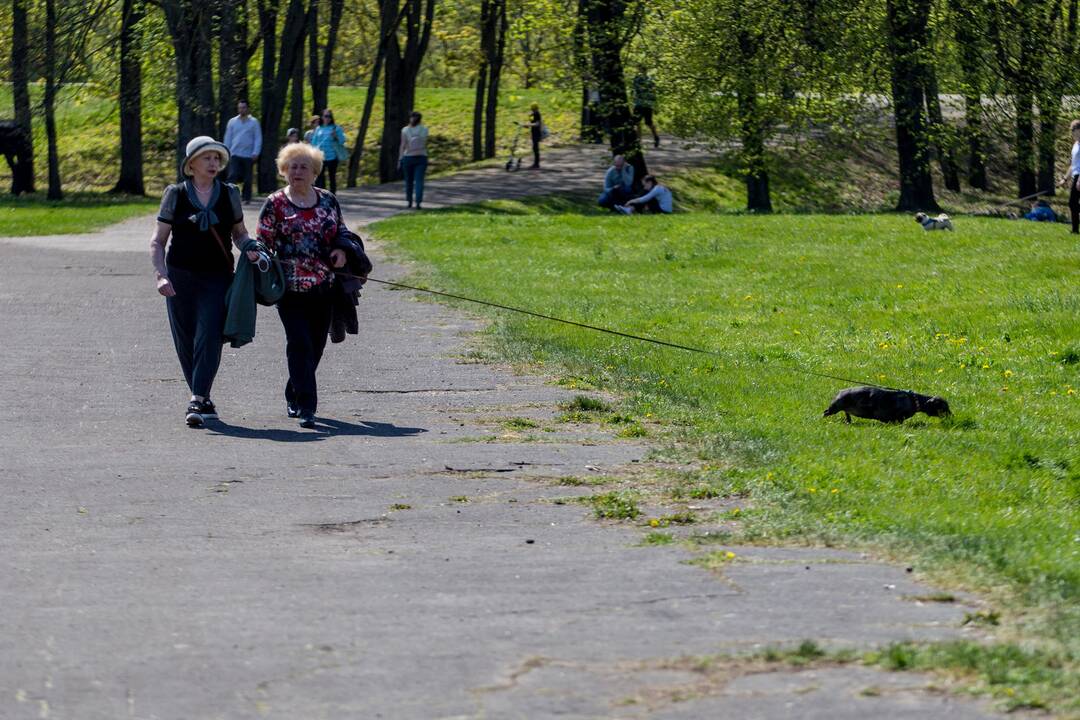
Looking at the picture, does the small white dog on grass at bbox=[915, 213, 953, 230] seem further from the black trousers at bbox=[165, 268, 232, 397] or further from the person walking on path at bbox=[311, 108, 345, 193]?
the black trousers at bbox=[165, 268, 232, 397]

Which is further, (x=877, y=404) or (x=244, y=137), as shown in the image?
(x=244, y=137)

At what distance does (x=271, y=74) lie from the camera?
134ft

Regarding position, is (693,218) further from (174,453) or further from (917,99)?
(174,453)

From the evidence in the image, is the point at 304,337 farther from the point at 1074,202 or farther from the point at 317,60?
the point at 317,60

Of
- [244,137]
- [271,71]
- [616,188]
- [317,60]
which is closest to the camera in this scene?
[244,137]

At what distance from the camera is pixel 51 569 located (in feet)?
21.6

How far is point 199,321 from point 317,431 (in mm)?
1132

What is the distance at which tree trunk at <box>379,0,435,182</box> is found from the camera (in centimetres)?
4203

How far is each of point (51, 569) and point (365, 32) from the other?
47.4m

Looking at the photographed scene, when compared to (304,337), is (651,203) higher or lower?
lower

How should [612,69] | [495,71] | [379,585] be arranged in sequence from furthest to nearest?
[495,71], [612,69], [379,585]

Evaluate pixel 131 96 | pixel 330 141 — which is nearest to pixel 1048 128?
pixel 330 141

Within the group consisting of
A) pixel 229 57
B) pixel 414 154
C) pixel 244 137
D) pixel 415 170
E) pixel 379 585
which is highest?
pixel 229 57

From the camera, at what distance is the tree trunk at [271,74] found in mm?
37906
